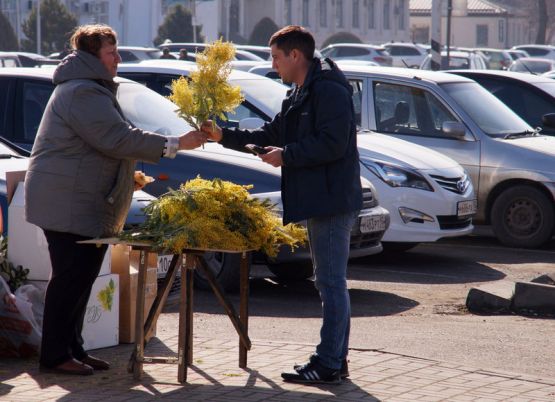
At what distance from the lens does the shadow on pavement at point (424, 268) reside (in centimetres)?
1009

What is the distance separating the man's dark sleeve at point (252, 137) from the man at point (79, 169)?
0.25m

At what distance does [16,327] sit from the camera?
637 cm

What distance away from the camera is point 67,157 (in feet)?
19.2

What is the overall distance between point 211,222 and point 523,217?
22.7 feet

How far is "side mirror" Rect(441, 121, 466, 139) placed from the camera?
11828mm

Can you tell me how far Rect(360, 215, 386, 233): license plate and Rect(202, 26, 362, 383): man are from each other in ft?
10.6

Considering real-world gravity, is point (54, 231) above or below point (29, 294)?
above

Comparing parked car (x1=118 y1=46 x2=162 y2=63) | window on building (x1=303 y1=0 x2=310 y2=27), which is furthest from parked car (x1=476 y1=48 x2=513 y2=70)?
window on building (x1=303 y1=0 x2=310 y2=27)

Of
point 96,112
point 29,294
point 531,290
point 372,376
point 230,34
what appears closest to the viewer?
point 96,112

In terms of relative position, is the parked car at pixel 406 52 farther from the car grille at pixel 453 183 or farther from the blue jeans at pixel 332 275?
Answer: the blue jeans at pixel 332 275

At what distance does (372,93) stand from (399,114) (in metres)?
0.36


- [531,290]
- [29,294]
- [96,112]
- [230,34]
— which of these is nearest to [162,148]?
[96,112]

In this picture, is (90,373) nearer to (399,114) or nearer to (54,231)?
(54,231)

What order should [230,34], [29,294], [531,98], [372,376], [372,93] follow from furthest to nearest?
[230,34], [531,98], [372,93], [29,294], [372,376]
